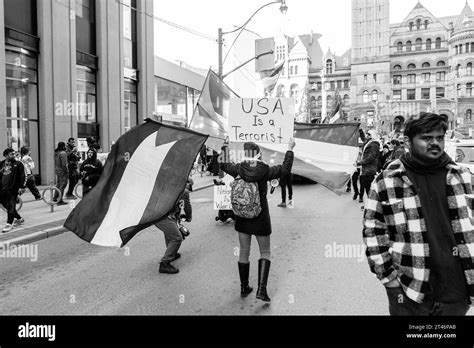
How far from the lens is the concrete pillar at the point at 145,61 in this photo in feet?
66.0

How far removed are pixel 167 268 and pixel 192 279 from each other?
48 centimetres

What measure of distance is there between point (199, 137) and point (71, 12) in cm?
1322

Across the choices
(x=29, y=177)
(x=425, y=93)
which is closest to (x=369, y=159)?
(x=29, y=177)

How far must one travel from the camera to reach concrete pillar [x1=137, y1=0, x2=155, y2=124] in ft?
66.0

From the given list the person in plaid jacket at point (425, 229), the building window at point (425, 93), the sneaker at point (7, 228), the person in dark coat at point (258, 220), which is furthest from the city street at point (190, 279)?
the building window at point (425, 93)

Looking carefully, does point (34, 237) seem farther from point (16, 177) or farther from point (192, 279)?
point (192, 279)

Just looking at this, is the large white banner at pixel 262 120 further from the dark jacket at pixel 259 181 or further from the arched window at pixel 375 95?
the arched window at pixel 375 95

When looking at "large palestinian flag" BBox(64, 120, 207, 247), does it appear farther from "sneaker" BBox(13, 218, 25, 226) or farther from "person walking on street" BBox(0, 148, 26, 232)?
"sneaker" BBox(13, 218, 25, 226)

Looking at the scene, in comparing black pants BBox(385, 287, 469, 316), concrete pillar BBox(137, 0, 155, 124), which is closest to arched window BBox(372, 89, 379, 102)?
concrete pillar BBox(137, 0, 155, 124)

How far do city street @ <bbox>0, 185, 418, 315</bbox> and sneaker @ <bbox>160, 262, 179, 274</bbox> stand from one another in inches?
3.5

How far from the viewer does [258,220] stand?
4.45 m

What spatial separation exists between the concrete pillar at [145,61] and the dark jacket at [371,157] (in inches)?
495

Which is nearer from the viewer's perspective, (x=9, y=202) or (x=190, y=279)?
(x=190, y=279)

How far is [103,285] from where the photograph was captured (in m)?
5.12
